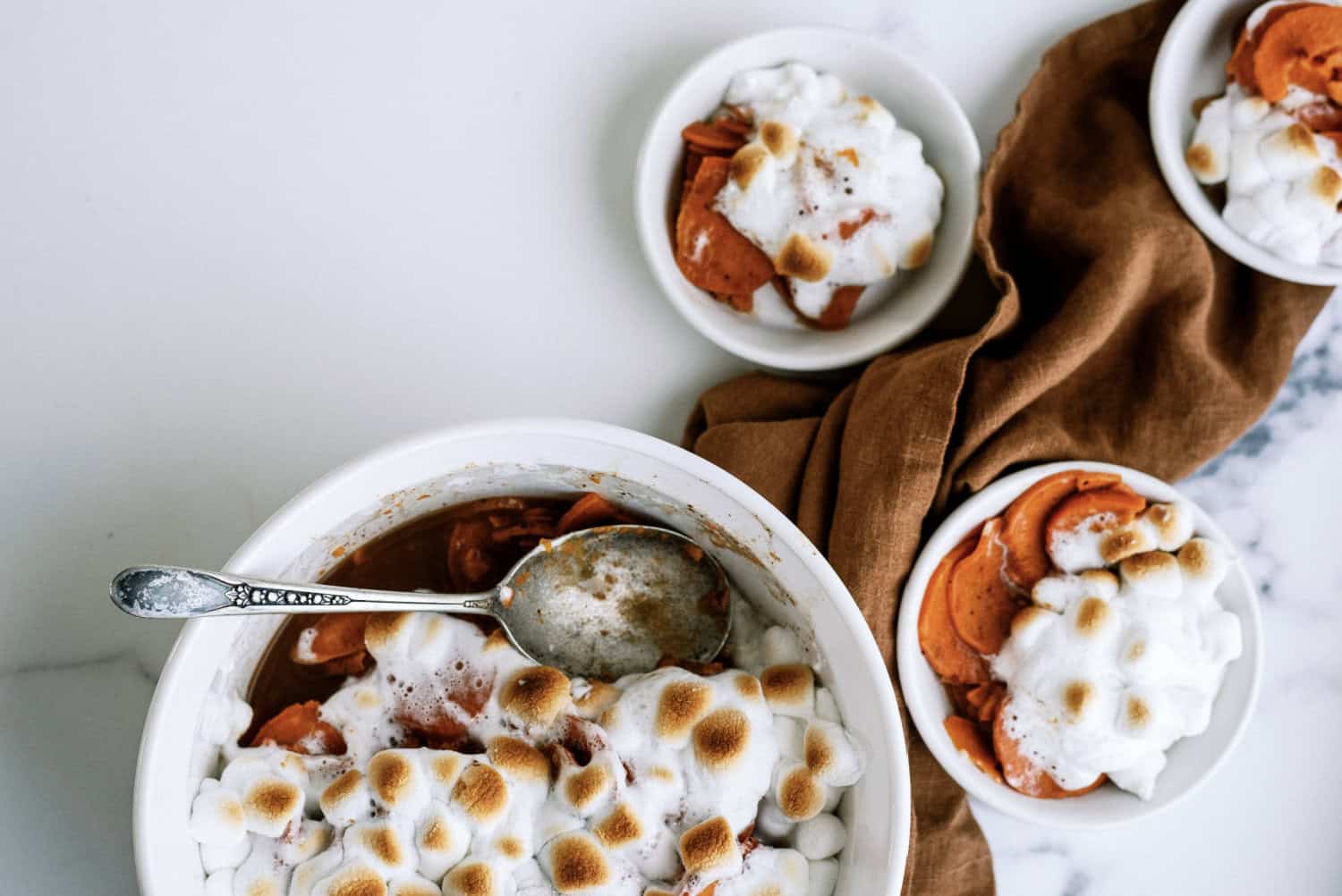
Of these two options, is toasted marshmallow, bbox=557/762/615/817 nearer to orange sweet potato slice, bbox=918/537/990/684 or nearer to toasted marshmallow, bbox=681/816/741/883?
toasted marshmallow, bbox=681/816/741/883

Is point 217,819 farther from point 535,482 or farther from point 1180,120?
point 1180,120

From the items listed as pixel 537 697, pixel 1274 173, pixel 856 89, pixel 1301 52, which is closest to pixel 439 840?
pixel 537 697

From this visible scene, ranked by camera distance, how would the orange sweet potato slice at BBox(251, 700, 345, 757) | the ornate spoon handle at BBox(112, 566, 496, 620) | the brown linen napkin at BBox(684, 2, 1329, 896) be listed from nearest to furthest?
the ornate spoon handle at BBox(112, 566, 496, 620) < the orange sweet potato slice at BBox(251, 700, 345, 757) < the brown linen napkin at BBox(684, 2, 1329, 896)

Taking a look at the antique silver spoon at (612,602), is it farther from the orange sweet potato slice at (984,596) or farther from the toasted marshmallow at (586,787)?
the orange sweet potato slice at (984,596)

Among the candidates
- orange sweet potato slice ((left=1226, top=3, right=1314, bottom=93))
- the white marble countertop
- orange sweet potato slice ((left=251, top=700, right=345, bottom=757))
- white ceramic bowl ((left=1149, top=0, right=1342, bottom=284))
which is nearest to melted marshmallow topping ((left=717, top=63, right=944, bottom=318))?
the white marble countertop

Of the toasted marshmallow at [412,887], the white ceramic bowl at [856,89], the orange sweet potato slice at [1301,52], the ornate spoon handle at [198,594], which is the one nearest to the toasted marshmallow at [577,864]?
the toasted marshmallow at [412,887]

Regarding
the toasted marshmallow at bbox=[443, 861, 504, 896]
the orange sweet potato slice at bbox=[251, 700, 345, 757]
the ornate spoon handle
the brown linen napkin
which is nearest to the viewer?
the ornate spoon handle

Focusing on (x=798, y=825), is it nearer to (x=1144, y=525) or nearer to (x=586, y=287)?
(x=1144, y=525)
